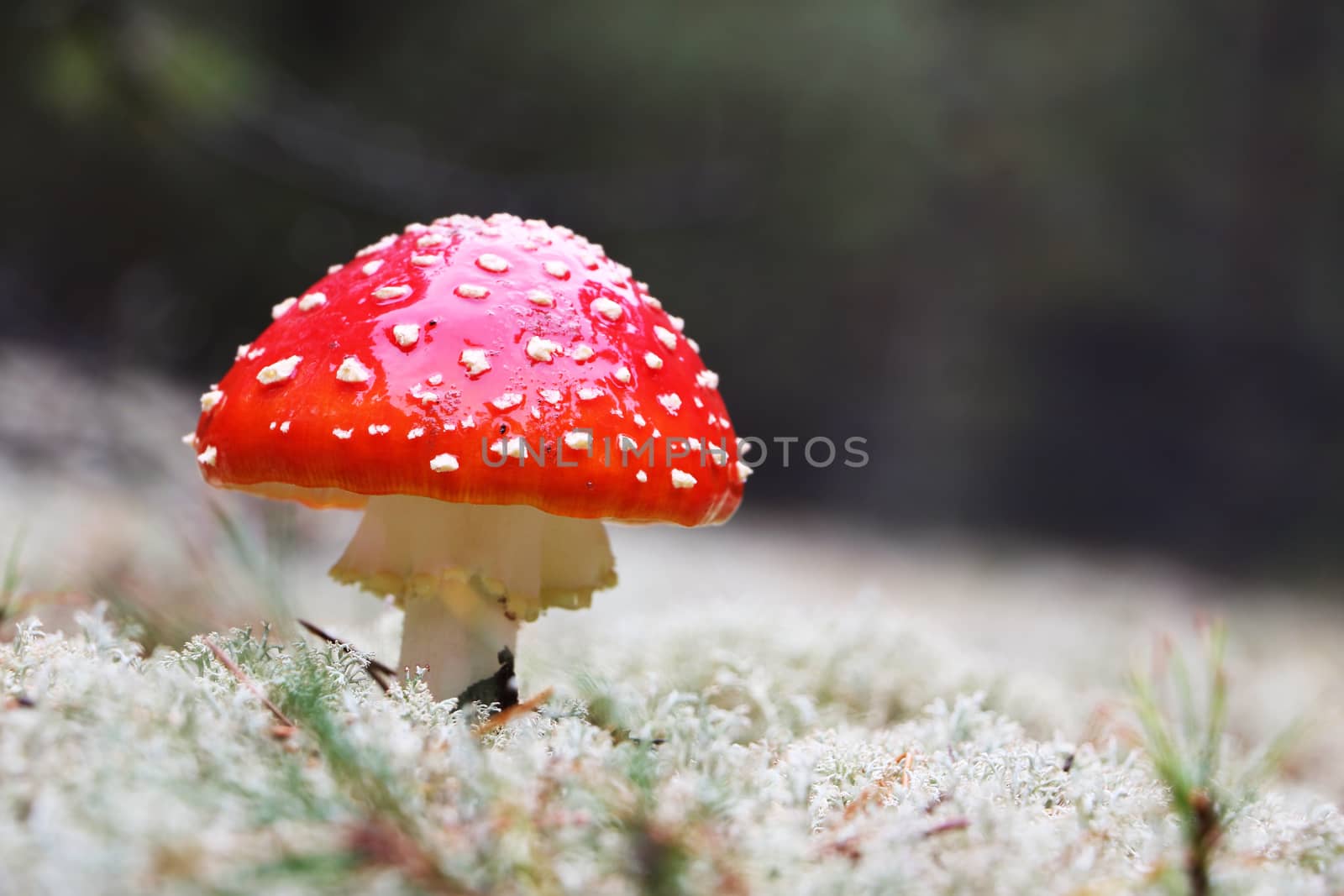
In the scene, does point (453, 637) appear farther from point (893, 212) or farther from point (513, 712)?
point (893, 212)

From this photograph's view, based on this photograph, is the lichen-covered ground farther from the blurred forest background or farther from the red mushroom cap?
the blurred forest background

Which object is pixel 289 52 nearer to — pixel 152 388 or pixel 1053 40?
pixel 152 388

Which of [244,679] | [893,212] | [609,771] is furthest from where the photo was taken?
[893,212]

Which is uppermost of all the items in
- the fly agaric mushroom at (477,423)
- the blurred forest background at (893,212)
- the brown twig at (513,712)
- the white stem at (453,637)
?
the blurred forest background at (893,212)

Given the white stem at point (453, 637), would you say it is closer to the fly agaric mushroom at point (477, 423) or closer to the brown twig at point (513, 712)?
the fly agaric mushroom at point (477, 423)

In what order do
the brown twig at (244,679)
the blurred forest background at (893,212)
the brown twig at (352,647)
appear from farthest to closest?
1. the blurred forest background at (893,212)
2. the brown twig at (352,647)
3. the brown twig at (244,679)

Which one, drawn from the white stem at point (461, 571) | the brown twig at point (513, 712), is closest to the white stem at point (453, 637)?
the white stem at point (461, 571)

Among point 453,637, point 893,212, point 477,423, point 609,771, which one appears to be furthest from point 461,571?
point 893,212
